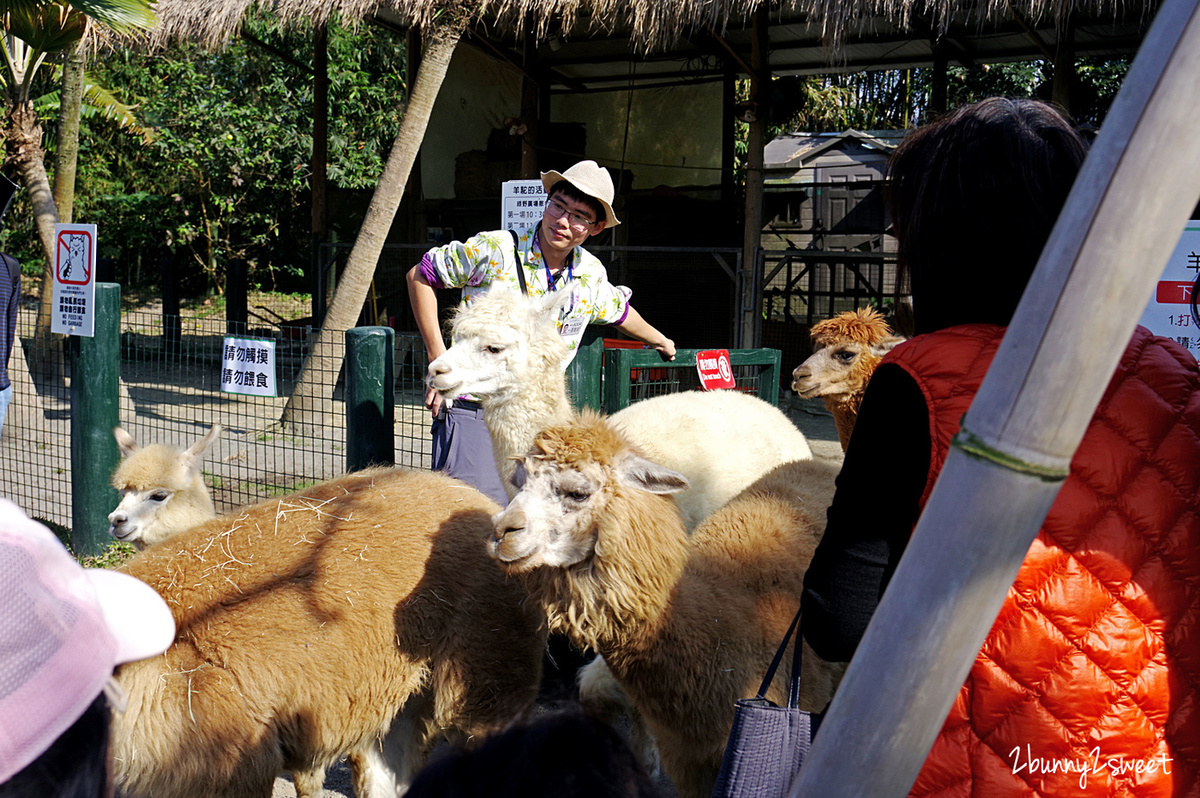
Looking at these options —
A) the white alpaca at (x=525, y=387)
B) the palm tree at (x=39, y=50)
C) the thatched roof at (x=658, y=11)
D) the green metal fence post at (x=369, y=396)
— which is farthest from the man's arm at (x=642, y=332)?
the palm tree at (x=39, y=50)

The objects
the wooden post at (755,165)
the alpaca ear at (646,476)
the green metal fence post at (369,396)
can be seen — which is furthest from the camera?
the wooden post at (755,165)

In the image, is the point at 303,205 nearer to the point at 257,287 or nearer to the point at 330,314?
the point at 257,287

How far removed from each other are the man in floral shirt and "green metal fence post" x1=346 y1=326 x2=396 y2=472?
233 mm

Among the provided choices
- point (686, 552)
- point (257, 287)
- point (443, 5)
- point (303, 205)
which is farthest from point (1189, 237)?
point (257, 287)

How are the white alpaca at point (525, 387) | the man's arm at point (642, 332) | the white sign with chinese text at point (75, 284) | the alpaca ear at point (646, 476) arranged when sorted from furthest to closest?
the white sign with chinese text at point (75, 284), the man's arm at point (642, 332), the white alpaca at point (525, 387), the alpaca ear at point (646, 476)

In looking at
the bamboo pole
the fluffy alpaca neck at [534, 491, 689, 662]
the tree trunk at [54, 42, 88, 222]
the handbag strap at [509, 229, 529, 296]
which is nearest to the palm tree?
the tree trunk at [54, 42, 88, 222]

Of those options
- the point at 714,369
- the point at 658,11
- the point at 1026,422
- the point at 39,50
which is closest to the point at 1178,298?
the point at 714,369

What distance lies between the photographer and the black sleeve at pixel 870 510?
1.20 meters

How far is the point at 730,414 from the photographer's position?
14.8 feet

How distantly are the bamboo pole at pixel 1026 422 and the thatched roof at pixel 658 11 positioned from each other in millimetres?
7364

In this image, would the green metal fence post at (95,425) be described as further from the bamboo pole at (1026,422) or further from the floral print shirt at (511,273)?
the bamboo pole at (1026,422)

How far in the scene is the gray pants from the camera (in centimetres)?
385

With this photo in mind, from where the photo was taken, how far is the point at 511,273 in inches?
151

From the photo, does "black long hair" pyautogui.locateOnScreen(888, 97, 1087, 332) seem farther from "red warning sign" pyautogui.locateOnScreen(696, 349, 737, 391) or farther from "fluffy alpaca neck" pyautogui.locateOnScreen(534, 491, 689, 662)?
"red warning sign" pyautogui.locateOnScreen(696, 349, 737, 391)
